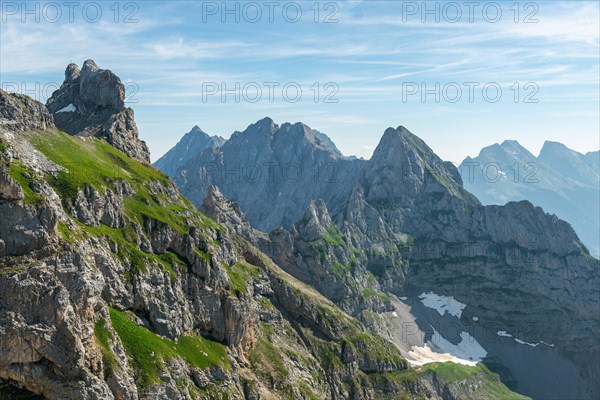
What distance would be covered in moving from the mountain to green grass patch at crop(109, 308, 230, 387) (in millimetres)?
325

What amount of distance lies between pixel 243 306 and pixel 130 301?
1624 inches

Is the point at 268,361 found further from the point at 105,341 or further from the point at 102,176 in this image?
the point at 105,341

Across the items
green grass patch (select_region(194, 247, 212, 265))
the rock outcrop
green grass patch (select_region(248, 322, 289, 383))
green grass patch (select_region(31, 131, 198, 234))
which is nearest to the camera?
green grass patch (select_region(31, 131, 198, 234))

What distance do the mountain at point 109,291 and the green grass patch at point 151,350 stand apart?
0.33 metres

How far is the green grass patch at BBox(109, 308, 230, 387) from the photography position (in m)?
122

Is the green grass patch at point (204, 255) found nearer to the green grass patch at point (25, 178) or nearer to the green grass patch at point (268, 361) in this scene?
the green grass patch at point (268, 361)

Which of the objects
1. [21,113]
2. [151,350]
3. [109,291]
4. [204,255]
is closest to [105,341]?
[151,350]

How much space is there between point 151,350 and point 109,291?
17053mm

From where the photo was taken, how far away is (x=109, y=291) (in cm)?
13325

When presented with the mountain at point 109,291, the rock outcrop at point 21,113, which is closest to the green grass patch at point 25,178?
the mountain at point 109,291

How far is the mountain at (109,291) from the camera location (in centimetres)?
9881

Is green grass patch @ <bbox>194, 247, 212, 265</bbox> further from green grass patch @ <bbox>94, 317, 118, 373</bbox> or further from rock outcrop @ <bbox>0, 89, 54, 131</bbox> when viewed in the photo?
rock outcrop @ <bbox>0, 89, 54, 131</bbox>

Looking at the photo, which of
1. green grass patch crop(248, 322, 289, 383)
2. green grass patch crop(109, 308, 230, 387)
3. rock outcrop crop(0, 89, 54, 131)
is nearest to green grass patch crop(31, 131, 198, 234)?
rock outcrop crop(0, 89, 54, 131)

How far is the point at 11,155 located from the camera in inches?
4707
